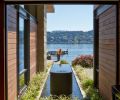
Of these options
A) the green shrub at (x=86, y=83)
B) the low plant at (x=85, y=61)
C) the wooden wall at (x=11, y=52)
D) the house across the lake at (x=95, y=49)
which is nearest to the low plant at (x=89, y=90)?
the green shrub at (x=86, y=83)

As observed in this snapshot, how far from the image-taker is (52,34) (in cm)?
5050

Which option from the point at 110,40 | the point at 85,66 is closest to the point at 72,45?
the point at 85,66

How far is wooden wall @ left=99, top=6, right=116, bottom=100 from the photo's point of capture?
7.97 meters

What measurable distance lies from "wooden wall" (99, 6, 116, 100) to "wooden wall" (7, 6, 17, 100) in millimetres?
2436

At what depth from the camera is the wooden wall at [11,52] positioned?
7.64 meters

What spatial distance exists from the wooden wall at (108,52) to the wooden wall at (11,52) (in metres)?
2.44

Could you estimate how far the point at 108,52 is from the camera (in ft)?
28.9

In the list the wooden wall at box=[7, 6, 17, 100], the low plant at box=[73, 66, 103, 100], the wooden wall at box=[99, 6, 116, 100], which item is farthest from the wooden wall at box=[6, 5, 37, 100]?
the wooden wall at box=[99, 6, 116, 100]
